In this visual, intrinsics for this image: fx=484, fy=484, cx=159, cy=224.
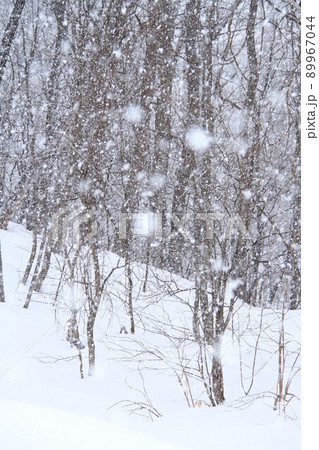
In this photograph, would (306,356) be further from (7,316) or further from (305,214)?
(7,316)

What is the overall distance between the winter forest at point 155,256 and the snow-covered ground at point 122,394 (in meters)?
0.02

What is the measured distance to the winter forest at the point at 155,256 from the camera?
419 cm

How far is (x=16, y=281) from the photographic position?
8570 mm

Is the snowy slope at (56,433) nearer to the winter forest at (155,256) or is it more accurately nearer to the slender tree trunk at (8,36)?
the winter forest at (155,256)

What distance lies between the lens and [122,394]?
5.28 meters

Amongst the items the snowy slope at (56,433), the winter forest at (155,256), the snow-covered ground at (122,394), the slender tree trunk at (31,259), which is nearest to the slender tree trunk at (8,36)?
the winter forest at (155,256)

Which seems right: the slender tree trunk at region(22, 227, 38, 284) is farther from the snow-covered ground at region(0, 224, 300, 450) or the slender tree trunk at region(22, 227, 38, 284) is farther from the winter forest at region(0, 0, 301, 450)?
the snow-covered ground at region(0, 224, 300, 450)

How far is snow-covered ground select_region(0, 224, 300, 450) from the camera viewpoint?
256 centimetres

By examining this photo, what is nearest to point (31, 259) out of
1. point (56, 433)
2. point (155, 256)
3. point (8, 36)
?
point (155, 256)

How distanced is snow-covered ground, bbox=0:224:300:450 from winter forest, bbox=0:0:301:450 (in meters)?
0.02

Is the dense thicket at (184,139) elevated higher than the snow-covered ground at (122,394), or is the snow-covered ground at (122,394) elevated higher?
the dense thicket at (184,139)

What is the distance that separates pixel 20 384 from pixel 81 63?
410 centimetres

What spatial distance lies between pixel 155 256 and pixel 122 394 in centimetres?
243

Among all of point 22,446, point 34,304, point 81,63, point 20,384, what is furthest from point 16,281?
point 22,446
